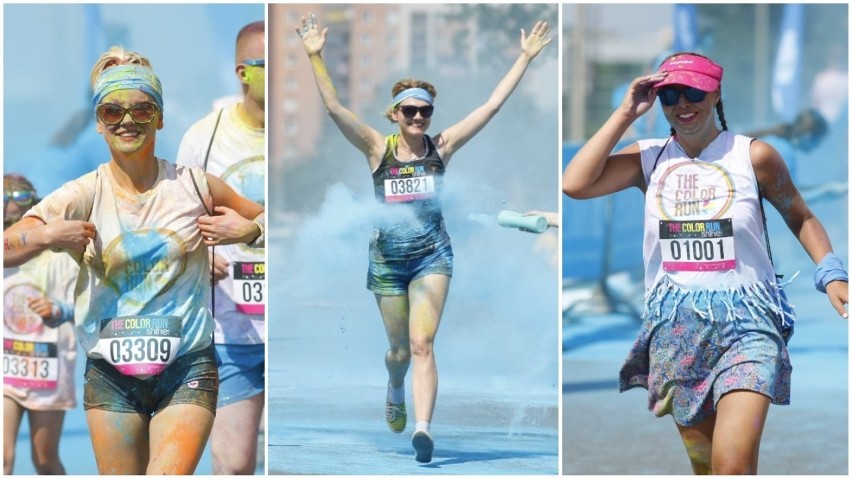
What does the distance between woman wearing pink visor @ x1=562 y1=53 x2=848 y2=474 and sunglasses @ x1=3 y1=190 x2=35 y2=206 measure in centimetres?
407

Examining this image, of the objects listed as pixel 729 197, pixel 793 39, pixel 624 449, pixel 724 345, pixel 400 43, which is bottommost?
pixel 624 449

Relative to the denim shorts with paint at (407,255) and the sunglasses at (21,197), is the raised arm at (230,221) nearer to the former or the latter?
the denim shorts with paint at (407,255)

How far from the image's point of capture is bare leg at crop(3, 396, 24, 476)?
10117mm

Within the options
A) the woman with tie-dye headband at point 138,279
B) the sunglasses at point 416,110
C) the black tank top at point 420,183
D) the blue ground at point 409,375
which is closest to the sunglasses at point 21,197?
the blue ground at point 409,375

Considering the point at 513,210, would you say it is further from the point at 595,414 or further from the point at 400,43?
the point at 595,414

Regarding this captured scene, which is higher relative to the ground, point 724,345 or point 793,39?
point 793,39

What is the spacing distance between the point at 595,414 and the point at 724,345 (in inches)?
208

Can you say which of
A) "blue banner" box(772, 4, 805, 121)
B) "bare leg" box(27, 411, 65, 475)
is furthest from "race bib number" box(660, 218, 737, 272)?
"blue banner" box(772, 4, 805, 121)

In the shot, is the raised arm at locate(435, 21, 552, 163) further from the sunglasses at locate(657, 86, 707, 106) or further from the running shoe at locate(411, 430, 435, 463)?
the sunglasses at locate(657, 86, 707, 106)

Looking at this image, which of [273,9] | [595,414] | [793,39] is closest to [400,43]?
[273,9]

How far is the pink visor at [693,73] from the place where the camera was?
257 inches

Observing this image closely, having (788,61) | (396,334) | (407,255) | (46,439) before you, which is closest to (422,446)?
(396,334)

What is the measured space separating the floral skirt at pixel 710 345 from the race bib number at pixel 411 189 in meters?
1.38

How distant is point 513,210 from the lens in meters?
8.06
